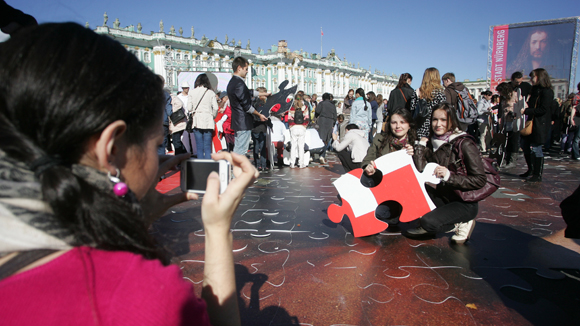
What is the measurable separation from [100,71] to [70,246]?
37cm

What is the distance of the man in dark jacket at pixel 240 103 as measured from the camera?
20.5 feet

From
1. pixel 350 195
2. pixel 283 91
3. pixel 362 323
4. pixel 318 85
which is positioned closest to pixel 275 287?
pixel 362 323

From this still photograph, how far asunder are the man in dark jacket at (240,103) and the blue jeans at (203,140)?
2.78 ft

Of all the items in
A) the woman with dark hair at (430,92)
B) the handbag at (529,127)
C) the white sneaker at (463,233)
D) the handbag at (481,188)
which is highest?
the woman with dark hair at (430,92)

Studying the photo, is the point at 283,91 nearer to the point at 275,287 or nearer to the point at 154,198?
the point at 275,287

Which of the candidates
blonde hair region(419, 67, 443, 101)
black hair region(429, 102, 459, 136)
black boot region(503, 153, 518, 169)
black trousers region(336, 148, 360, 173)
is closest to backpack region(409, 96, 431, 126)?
blonde hair region(419, 67, 443, 101)

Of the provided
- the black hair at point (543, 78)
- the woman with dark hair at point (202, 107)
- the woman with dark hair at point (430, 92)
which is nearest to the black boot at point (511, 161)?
the black hair at point (543, 78)

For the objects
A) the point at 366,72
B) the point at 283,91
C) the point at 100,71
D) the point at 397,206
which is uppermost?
the point at 366,72

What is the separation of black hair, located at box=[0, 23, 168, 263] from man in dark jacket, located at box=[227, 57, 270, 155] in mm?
5546

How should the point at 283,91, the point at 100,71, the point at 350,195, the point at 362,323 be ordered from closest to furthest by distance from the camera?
the point at 100,71 → the point at 362,323 → the point at 350,195 → the point at 283,91

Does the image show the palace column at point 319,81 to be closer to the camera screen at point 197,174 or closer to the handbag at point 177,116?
the handbag at point 177,116

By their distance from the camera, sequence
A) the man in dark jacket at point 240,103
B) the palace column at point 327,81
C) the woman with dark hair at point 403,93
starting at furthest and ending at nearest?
the palace column at point 327,81, the woman with dark hair at point 403,93, the man in dark jacket at point 240,103

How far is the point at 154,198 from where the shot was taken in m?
1.42

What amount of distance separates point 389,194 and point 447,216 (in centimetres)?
56
